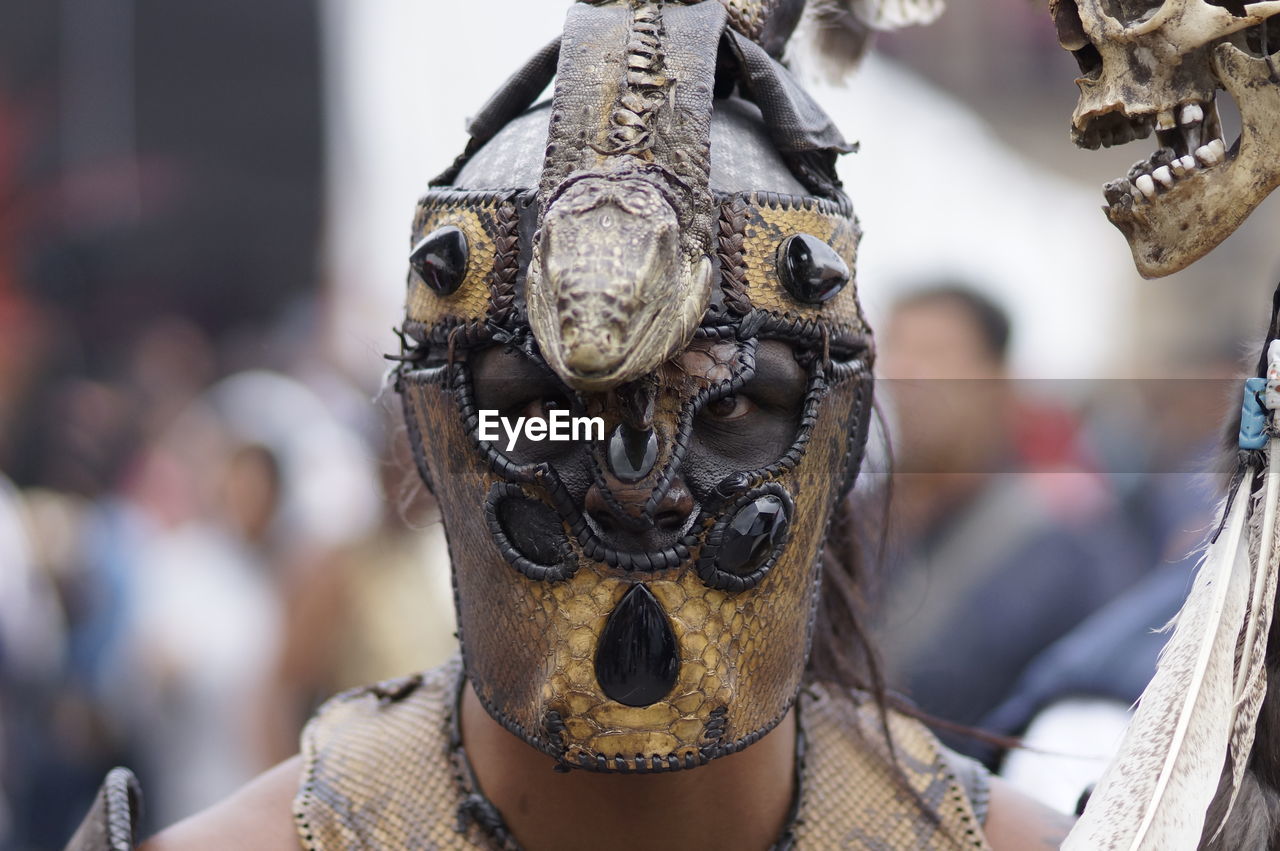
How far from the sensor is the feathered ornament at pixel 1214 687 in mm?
1567

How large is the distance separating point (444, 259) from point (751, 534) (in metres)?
0.57

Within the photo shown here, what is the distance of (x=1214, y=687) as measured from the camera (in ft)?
5.25

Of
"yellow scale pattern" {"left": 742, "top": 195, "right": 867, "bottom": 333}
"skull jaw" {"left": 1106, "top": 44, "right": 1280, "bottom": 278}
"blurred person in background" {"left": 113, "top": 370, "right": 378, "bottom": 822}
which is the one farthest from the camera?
"blurred person in background" {"left": 113, "top": 370, "right": 378, "bottom": 822}

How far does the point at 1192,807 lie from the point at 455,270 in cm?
115

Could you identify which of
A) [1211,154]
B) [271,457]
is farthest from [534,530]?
[271,457]

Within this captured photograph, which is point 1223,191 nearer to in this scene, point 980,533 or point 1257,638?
point 1257,638

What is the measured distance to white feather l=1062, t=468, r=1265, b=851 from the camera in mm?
1558

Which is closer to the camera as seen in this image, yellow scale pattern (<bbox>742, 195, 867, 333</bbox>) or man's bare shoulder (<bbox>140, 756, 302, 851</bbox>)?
yellow scale pattern (<bbox>742, 195, 867, 333</bbox>)

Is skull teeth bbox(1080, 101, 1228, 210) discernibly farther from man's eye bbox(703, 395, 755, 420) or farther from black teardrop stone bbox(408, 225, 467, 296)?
black teardrop stone bbox(408, 225, 467, 296)

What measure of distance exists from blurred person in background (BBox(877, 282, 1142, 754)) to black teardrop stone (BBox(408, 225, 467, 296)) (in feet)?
5.39

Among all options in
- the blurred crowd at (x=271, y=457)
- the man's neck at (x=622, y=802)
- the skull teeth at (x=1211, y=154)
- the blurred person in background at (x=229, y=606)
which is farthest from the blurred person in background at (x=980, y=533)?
the blurred person in background at (x=229, y=606)

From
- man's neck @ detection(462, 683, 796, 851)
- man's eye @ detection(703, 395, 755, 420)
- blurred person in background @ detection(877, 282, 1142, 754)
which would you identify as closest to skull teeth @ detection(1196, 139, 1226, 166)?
man's eye @ detection(703, 395, 755, 420)

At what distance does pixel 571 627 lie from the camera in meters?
1.80

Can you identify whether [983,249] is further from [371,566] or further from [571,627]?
[571,627]
